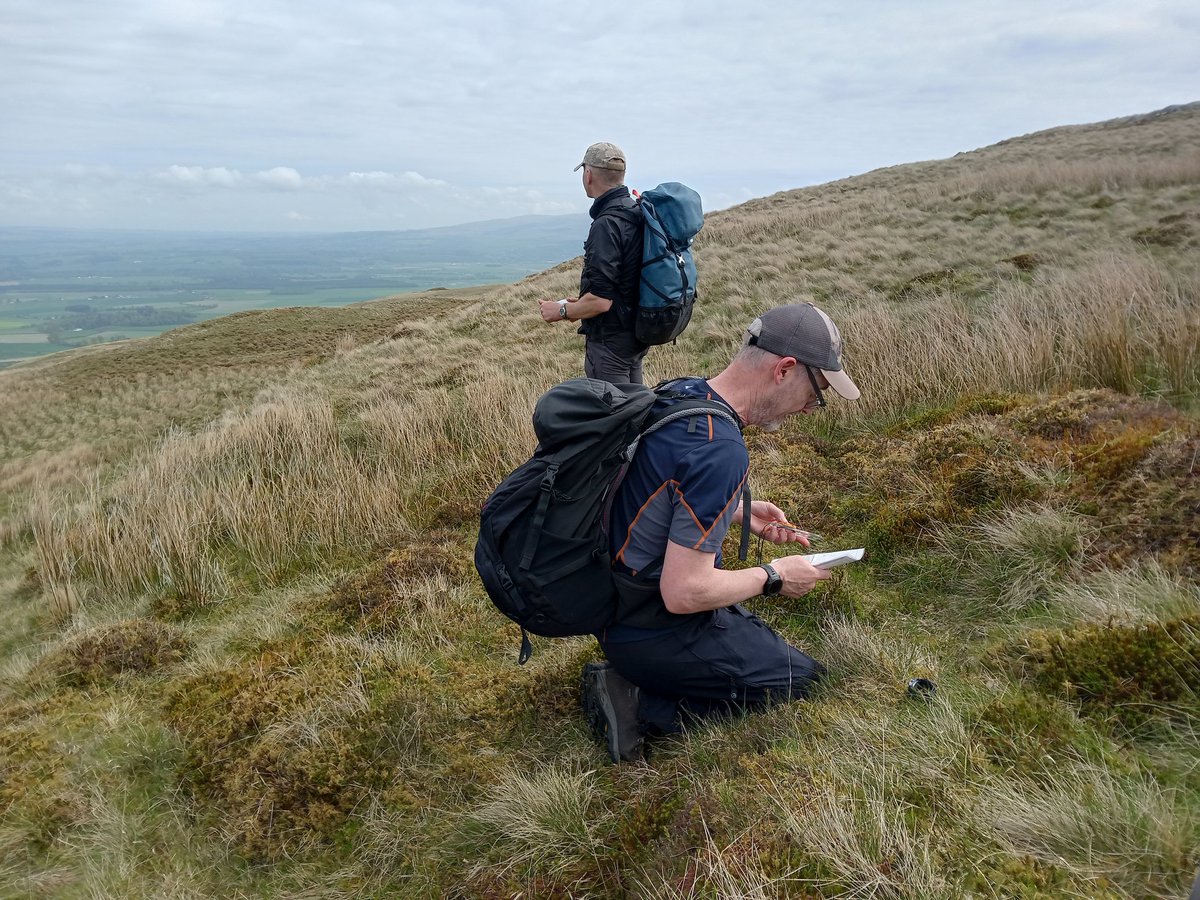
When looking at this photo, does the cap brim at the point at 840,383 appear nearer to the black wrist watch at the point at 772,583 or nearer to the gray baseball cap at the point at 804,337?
the gray baseball cap at the point at 804,337

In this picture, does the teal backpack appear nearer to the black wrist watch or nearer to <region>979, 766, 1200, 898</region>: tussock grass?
the black wrist watch

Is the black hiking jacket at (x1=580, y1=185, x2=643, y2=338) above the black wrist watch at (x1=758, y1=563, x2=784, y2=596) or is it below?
above

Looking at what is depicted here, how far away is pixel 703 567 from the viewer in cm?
247

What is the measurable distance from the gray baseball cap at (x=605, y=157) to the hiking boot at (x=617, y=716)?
331cm

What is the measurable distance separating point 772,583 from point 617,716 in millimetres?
956

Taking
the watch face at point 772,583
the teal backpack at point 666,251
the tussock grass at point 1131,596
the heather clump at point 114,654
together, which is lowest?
the heather clump at point 114,654

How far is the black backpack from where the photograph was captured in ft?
8.30

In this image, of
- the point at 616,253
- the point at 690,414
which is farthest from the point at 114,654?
the point at 690,414

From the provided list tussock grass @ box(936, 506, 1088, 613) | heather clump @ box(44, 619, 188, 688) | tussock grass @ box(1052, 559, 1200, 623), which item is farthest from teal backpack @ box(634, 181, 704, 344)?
heather clump @ box(44, 619, 188, 688)

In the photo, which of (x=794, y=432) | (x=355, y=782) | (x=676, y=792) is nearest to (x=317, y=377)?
(x=794, y=432)

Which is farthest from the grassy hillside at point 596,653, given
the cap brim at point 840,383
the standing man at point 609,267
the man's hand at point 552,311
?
the man's hand at point 552,311

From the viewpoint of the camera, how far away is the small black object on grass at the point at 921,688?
104 inches

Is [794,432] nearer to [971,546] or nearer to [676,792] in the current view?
[971,546]

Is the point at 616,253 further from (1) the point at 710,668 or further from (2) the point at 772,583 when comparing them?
(1) the point at 710,668
